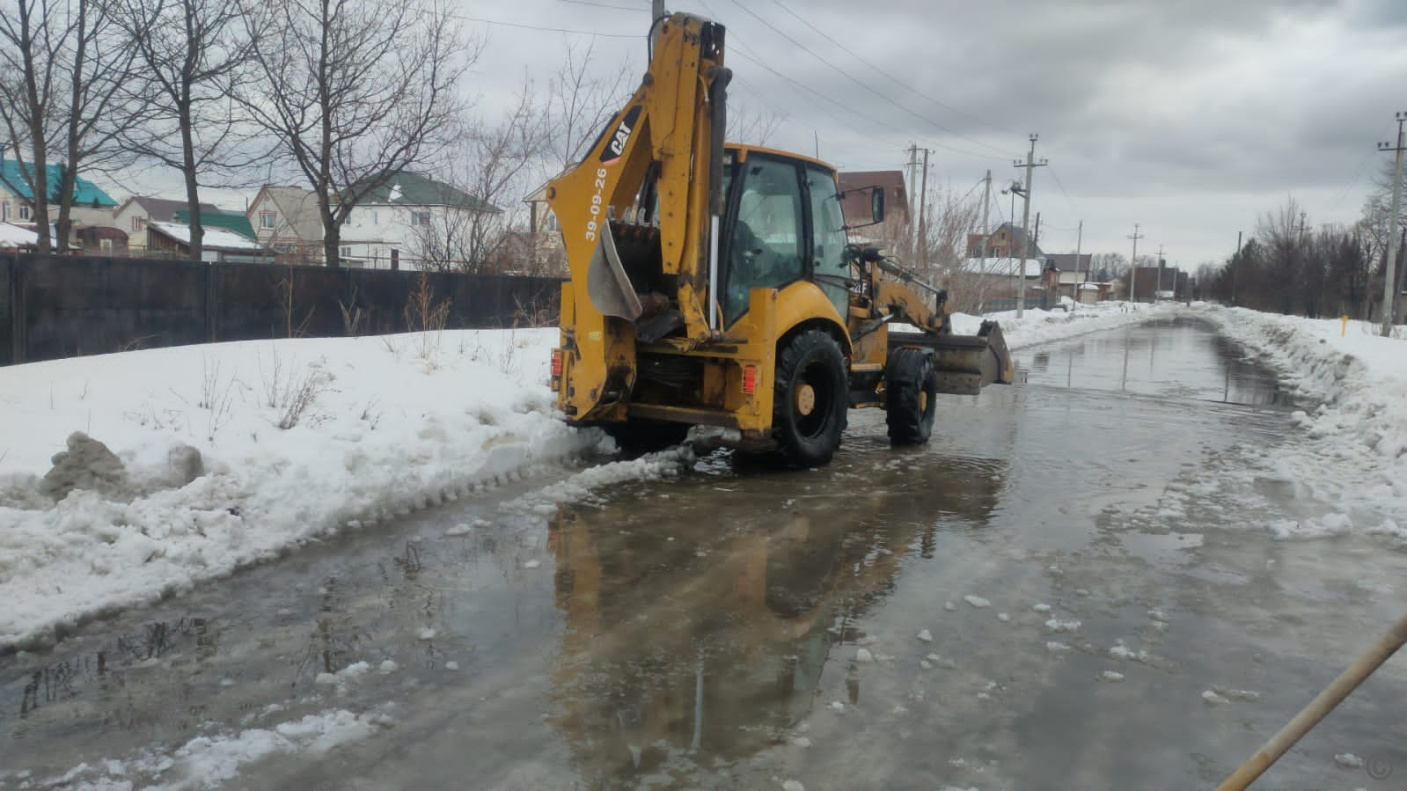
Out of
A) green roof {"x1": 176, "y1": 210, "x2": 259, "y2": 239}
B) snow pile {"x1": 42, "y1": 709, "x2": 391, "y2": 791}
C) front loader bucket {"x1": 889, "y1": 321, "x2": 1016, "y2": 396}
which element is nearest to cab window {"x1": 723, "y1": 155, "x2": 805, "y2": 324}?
front loader bucket {"x1": 889, "y1": 321, "x2": 1016, "y2": 396}

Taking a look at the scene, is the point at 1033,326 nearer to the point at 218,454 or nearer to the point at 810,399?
the point at 810,399

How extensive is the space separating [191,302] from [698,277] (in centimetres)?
782

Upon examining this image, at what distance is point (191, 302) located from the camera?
496 inches

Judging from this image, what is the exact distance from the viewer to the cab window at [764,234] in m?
8.59

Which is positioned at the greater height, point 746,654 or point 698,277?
point 698,277

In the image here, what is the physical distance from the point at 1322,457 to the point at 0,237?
179 feet

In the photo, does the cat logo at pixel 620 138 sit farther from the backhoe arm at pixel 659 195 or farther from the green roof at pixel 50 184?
the green roof at pixel 50 184

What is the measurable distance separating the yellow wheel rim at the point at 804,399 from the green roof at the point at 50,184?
1873 cm

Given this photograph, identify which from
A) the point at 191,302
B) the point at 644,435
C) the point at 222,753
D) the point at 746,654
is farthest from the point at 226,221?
the point at 222,753

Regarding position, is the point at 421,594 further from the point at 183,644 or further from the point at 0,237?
the point at 0,237

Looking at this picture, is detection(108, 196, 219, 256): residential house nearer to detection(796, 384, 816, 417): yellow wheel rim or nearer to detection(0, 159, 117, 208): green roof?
detection(0, 159, 117, 208): green roof

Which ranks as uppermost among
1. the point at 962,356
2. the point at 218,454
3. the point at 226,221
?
the point at 226,221

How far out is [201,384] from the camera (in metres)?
8.45

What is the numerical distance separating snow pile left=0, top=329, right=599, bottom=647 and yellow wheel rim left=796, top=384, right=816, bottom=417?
2021 millimetres
